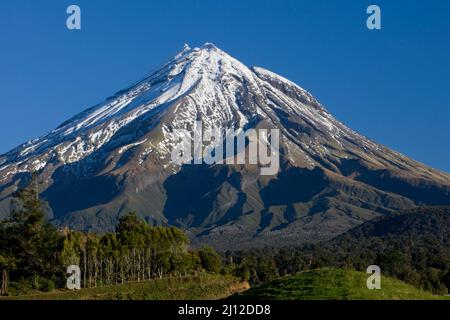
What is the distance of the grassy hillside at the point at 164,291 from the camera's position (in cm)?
7700

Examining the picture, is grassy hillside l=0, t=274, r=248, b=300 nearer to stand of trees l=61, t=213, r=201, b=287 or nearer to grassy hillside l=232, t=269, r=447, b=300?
stand of trees l=61, t=213, r=201, b=287

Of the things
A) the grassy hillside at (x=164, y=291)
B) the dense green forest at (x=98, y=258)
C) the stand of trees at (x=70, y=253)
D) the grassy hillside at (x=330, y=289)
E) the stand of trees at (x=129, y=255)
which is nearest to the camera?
the grassy hillside at (x=330, y=289)

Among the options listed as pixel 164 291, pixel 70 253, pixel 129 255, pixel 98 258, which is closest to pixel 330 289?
pixel 164 291

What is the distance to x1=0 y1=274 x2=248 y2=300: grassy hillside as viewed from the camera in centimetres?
7700

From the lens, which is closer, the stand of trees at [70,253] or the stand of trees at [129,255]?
the stand of trees at [70,253]

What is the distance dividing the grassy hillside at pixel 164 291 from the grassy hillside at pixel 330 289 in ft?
104

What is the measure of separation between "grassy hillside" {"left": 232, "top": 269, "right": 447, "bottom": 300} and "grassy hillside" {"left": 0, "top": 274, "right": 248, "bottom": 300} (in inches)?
1246

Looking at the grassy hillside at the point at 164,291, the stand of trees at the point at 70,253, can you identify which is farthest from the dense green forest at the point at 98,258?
the grassy hillside at the point at 164,291

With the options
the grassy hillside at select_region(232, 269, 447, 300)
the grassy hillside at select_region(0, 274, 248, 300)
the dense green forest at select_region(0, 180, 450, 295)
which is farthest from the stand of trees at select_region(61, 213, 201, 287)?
the grassy hillside at select_region(232, 269, 447, 300)

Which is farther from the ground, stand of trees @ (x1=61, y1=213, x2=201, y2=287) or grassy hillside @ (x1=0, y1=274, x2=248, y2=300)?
stand of trees @ (x1=61, y1=213, x2=201, y2=287)

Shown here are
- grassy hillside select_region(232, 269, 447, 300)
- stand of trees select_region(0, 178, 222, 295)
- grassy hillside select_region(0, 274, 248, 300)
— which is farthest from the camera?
stand of trees select_region(0, 178, 222, 295)

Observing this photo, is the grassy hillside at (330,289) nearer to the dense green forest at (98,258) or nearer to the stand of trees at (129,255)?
the dense green forest at (98,258)
